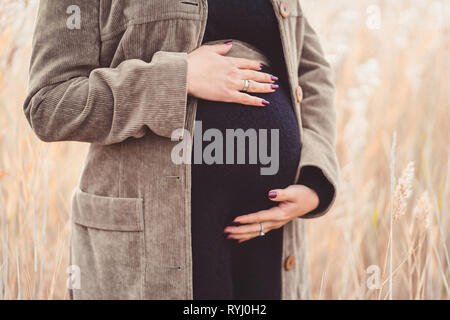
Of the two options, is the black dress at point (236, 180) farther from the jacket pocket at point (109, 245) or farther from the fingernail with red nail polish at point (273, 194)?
the jacket pocket at point (109, 245)

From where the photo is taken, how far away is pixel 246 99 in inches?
35.0

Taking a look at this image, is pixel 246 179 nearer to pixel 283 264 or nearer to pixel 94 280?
pixel 283 264

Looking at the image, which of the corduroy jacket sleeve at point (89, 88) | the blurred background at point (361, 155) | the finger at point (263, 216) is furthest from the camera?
the blurred background at point (361, 155)

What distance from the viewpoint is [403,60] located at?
7.09 feet

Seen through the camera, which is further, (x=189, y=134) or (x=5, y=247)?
(x=5, y=247)

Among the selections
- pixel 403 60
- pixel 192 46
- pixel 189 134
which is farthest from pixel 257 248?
pixel 403 60

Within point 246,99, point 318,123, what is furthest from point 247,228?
point 318,123

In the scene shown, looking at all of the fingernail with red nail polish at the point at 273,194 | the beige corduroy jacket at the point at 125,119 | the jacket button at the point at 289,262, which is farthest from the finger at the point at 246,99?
the jacket button at the point at 289,262

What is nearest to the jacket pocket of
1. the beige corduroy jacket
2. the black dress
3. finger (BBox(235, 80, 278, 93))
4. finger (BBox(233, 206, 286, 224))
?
the beige corduroy jacket

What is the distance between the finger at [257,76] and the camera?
898 mm

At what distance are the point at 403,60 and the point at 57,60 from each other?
1901 mm

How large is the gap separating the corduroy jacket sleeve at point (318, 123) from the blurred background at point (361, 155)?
12.7 inches

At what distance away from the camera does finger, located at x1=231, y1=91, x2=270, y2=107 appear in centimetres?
88

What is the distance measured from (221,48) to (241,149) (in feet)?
0.77
